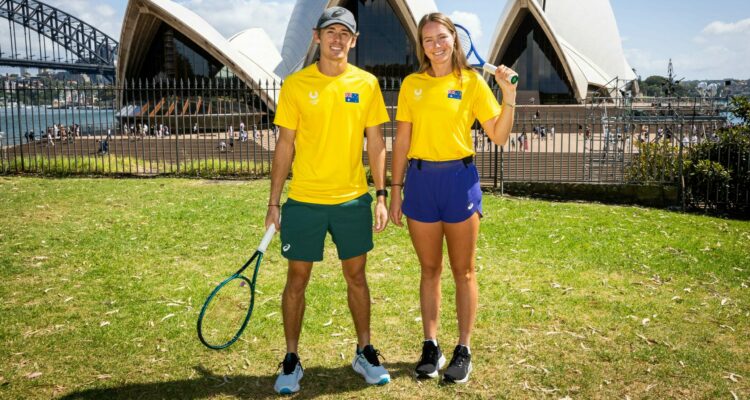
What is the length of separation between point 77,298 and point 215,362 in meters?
1.97

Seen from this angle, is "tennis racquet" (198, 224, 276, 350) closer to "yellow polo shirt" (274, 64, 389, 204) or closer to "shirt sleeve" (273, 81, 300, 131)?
"yellow polo shirt" (274, 64, 389, 204)

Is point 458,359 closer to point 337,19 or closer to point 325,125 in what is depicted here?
point 325,125

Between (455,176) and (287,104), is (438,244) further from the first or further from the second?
(287,104)

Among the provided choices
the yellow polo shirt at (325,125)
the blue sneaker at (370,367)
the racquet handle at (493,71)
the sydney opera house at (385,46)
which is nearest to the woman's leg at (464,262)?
the blue sneaker at (370,367)

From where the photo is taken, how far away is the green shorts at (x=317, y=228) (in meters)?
3.41

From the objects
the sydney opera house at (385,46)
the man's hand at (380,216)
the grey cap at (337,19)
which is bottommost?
the man's hand at (380,216)

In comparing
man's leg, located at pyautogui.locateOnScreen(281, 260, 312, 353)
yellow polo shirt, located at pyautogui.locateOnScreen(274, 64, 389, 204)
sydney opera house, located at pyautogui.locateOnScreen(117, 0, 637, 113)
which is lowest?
man's leg, located at pyautogui.locateOnScreen(281, 260, 312, 353)

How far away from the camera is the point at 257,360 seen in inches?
156

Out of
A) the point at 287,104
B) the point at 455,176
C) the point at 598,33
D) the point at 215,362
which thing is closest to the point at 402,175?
the point at 455,176

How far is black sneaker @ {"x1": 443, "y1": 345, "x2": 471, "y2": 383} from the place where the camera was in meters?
3.59

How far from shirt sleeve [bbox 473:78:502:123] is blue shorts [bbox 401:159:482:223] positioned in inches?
12.0

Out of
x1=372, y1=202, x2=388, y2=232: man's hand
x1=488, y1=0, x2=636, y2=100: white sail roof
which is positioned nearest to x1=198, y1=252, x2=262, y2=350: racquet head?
x1=372, y1=202, x2=388, y2=232: man's hand

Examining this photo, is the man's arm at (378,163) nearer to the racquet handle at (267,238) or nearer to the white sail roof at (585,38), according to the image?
the racquet handle at (267,238)

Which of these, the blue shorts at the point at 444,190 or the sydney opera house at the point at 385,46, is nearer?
the blue shorts at the point at 444,190
